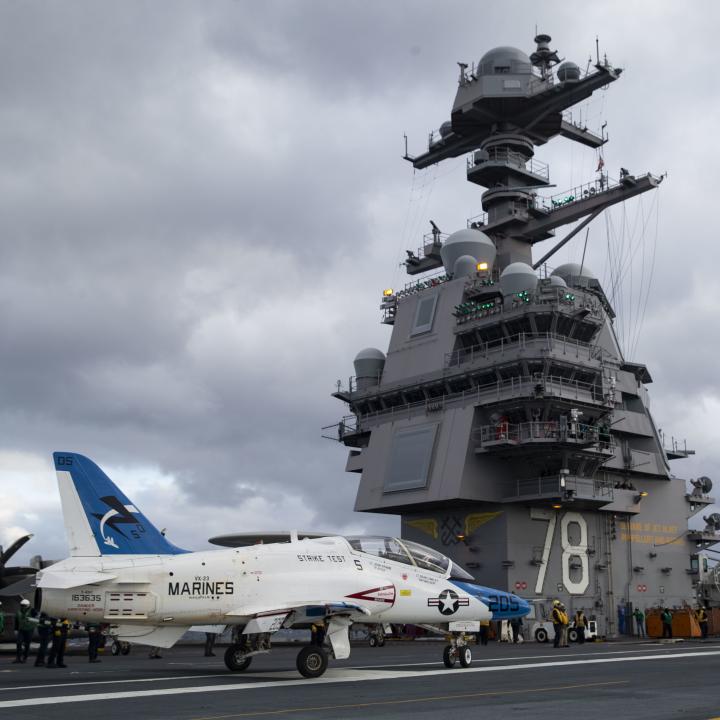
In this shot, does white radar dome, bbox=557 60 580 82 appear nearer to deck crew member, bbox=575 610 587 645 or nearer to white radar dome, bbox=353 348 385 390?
white radar dome, bbox=353 348 385 390

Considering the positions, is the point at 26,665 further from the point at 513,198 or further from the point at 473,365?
the point at 513,198

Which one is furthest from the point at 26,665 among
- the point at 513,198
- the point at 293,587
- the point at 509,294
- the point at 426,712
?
the point at 513,198

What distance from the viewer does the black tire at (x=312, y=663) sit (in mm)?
17656

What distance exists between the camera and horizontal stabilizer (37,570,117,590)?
16.5m

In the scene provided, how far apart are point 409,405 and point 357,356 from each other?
5654 millimetres

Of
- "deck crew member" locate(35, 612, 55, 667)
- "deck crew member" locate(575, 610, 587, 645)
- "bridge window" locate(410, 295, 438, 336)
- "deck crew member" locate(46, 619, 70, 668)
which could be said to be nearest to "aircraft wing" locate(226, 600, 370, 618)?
"deck crew member" locate(46, 619, 70, 668)

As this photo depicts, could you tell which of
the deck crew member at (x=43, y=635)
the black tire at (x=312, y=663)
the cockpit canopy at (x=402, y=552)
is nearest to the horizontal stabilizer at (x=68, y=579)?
the black tire at (x=312, y=663)

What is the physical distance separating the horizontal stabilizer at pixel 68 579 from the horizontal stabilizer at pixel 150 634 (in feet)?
3.85

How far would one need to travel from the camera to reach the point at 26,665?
2430cm

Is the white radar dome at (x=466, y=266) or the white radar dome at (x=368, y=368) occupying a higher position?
the white radar dome at (x=466, y=266)

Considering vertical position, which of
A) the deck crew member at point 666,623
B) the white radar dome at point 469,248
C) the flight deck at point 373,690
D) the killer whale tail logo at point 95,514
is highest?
the white radar dome at point 469,248

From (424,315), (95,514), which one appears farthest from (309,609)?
(424,315)

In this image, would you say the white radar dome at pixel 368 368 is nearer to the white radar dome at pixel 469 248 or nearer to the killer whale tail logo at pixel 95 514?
the white radar dome at pixel 469 248

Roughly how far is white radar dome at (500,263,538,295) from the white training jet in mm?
24686
